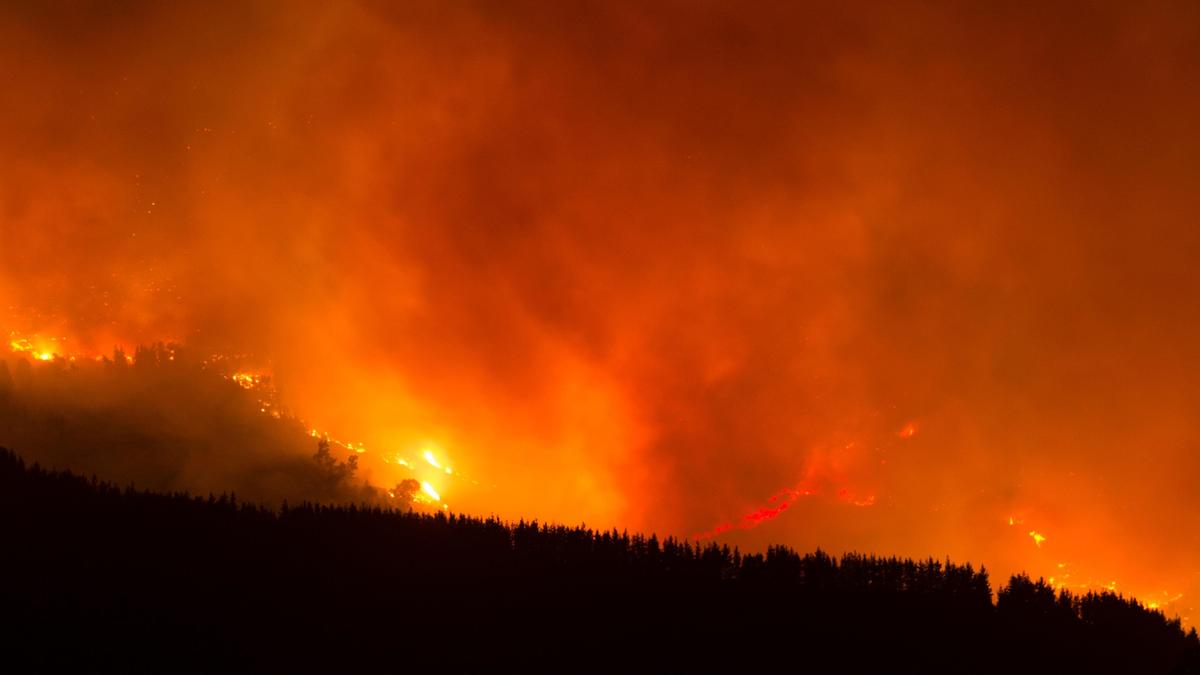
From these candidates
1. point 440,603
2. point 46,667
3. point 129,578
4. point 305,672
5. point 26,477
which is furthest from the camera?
point 26,477

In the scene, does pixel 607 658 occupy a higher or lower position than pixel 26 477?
lower

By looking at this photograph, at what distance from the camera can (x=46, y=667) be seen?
7175 cm

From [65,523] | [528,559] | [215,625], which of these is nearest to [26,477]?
[65,523]

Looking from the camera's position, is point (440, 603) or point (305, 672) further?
point (440, 603)

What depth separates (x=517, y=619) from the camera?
88062 mm

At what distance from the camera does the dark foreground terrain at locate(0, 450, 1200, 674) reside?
78556 mm

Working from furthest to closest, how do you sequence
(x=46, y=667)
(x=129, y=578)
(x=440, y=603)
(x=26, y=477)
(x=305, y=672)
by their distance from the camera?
1. (x=26, y=477)
2. (x=440, y=603)
3. (x=129, y=578)
4. (x=305, y=672)
5. (x=46, y=667)

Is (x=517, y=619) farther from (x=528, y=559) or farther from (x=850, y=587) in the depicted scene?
(x=850, y=587)

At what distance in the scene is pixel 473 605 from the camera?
9056 centimetres

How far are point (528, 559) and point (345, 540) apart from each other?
20.3 meters

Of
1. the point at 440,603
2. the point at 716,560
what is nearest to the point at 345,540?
the point at 440,603

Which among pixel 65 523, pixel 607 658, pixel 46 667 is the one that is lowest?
pixel 46 667

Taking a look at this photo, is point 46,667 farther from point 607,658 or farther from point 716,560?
point 716,560

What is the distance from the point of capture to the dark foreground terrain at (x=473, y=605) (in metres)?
78.6
